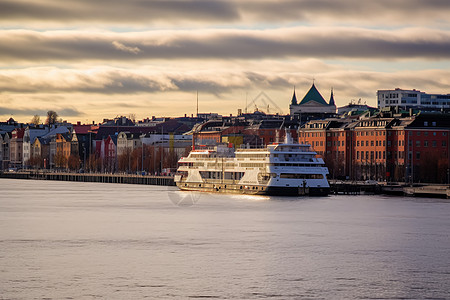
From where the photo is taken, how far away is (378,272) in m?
37.0

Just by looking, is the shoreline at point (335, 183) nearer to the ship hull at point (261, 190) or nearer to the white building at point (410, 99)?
the ship hull at point (261, 190)

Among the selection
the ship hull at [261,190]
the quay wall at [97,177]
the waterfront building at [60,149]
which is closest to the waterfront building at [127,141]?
the quay wall at [97,177]

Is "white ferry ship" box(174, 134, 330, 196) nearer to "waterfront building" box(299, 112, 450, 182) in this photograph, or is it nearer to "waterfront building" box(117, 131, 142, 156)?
"waterfront building" box(299, 112, 450, 182)

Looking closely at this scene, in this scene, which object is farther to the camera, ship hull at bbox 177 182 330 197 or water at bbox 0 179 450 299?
ship hull at bbox 177 182 330 197

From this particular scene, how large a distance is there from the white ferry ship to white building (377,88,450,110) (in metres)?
94.4

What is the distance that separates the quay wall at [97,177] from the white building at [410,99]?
6185cm

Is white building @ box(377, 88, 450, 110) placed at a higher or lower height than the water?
higher

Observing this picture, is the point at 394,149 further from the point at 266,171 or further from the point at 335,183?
the point at 266,171

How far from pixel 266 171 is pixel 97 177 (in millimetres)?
65886

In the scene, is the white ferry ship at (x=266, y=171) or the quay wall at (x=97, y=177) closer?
the white ferry ship at (x=266, y=171)

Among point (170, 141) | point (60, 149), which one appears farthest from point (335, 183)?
point (60, 149)

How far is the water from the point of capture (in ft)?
110

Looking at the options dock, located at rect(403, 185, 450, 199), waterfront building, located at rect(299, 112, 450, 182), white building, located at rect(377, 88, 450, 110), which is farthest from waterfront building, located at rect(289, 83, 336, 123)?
dock, located at rect(403, 185, 450, 199)

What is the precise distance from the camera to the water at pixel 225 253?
110 feet
